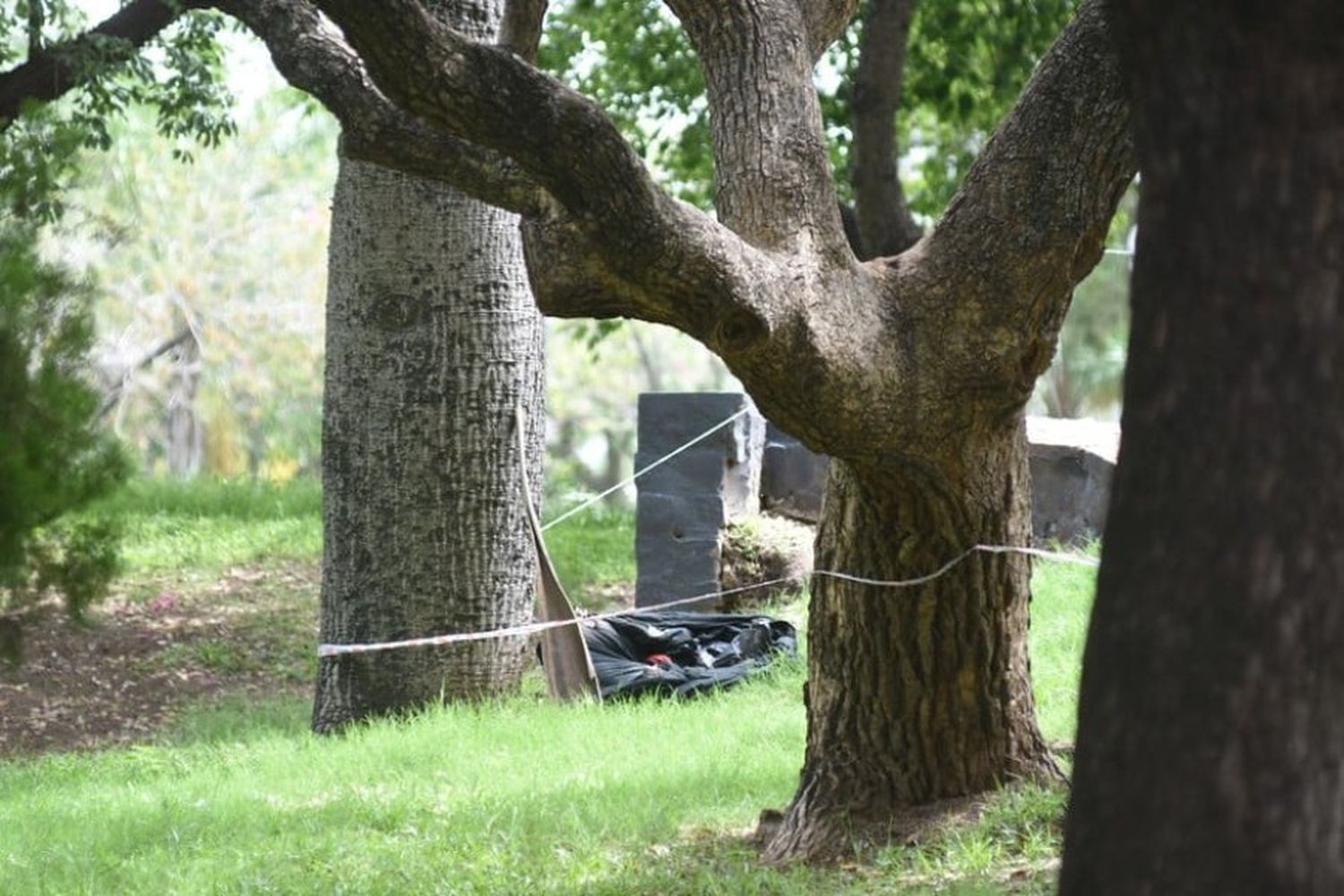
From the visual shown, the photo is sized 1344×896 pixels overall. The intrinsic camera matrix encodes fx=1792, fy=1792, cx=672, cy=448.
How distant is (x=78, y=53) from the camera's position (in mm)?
10414

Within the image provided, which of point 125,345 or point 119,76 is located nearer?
point 119,76

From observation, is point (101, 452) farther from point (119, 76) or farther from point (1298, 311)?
point (119, 76)

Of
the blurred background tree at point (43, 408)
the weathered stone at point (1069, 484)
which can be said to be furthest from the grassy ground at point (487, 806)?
the weathered stone at point (1069, 484)

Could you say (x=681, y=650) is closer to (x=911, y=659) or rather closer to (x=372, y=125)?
(x=911, y=659)

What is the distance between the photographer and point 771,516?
37.6 feet

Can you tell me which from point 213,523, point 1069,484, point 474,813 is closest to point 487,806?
point 474,813

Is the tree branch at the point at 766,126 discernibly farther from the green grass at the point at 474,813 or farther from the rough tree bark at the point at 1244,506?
the rough tree bark at the point at 1244,506

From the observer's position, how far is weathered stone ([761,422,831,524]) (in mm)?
11711

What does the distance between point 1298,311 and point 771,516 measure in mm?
8906

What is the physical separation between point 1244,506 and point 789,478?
363 inches

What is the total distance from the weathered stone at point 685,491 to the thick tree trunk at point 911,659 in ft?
16.5

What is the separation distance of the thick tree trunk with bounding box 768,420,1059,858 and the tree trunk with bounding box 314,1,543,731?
3264 mm

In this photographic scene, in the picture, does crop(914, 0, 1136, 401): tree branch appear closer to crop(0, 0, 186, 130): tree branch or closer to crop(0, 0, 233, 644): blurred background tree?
crop(0, 0, 233, 644): blurred background tree

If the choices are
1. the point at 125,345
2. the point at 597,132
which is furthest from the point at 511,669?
the point at 125,345
